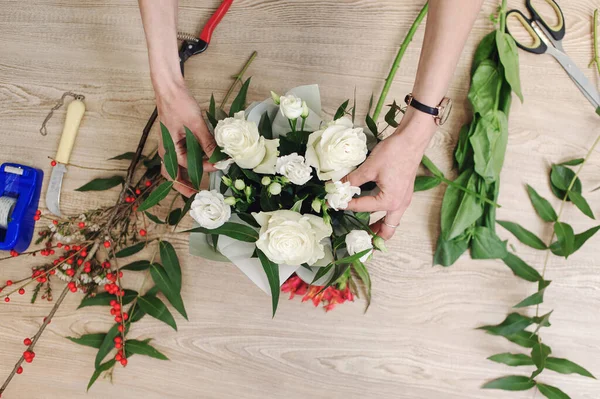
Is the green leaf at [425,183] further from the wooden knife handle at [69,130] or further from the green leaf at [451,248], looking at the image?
the wooden knife handle at [69,130]

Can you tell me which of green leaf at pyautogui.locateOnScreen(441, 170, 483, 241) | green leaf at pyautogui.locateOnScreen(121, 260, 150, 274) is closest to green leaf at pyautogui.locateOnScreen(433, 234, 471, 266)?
green leaf at pyautogui.locateOnScreen(441, 170, 483, 241)

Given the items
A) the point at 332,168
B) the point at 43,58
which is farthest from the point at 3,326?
the point at 332,168

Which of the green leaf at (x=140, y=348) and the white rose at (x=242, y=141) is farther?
the green leaf at (x=140, y=348)

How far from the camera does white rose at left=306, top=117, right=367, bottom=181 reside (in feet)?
1.66

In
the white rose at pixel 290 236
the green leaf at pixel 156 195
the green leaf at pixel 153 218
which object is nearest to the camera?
the white rose at pixel 290 236

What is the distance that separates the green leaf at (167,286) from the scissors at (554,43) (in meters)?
0.87

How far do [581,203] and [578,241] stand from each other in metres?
0.08

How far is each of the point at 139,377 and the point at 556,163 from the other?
3.29 ft

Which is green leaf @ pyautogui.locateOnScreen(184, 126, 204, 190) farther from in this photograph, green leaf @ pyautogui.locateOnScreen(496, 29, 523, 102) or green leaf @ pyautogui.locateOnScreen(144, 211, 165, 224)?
green leaf @ pyautogui.locateOnScreen(496, 29, 523, 102)

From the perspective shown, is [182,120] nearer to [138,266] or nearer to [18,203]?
[138,266]

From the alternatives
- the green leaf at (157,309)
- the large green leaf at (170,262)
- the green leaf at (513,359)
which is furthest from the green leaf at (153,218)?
the green leaf at (513,359)

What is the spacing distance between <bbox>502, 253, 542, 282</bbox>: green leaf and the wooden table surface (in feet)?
0.08

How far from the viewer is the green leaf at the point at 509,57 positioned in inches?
32.7

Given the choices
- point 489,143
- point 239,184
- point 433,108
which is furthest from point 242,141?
point 489,143
